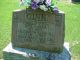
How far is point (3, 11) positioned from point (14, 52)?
612 cm

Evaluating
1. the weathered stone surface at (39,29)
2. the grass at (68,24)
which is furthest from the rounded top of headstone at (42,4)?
the grass at (68,24)

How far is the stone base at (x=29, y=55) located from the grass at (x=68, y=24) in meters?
1.09

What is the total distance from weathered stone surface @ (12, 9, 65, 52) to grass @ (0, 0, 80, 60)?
4.35 feet

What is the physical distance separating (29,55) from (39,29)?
0.54 metres

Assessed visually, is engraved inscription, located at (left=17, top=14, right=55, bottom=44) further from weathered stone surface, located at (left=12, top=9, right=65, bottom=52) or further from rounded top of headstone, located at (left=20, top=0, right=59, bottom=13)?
rounded top of headstone, located at (left=20, top=0, right=59, bottom=13)

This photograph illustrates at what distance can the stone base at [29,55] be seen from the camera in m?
5.44

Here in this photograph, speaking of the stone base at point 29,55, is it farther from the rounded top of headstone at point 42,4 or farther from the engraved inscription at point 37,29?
the rounded top of headstone at point 42,4

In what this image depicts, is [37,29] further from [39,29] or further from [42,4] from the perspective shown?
[42,4]

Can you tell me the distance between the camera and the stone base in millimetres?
Answer: 5441

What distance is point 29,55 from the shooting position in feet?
17.9

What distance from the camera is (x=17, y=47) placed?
5.66 metres

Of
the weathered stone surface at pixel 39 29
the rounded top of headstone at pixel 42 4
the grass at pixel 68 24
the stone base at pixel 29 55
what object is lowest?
the grass at pixel 68 24

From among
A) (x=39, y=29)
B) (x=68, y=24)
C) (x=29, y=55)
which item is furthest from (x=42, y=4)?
(x=68, y=24)

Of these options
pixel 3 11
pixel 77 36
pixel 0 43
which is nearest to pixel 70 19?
pixel 77 36
